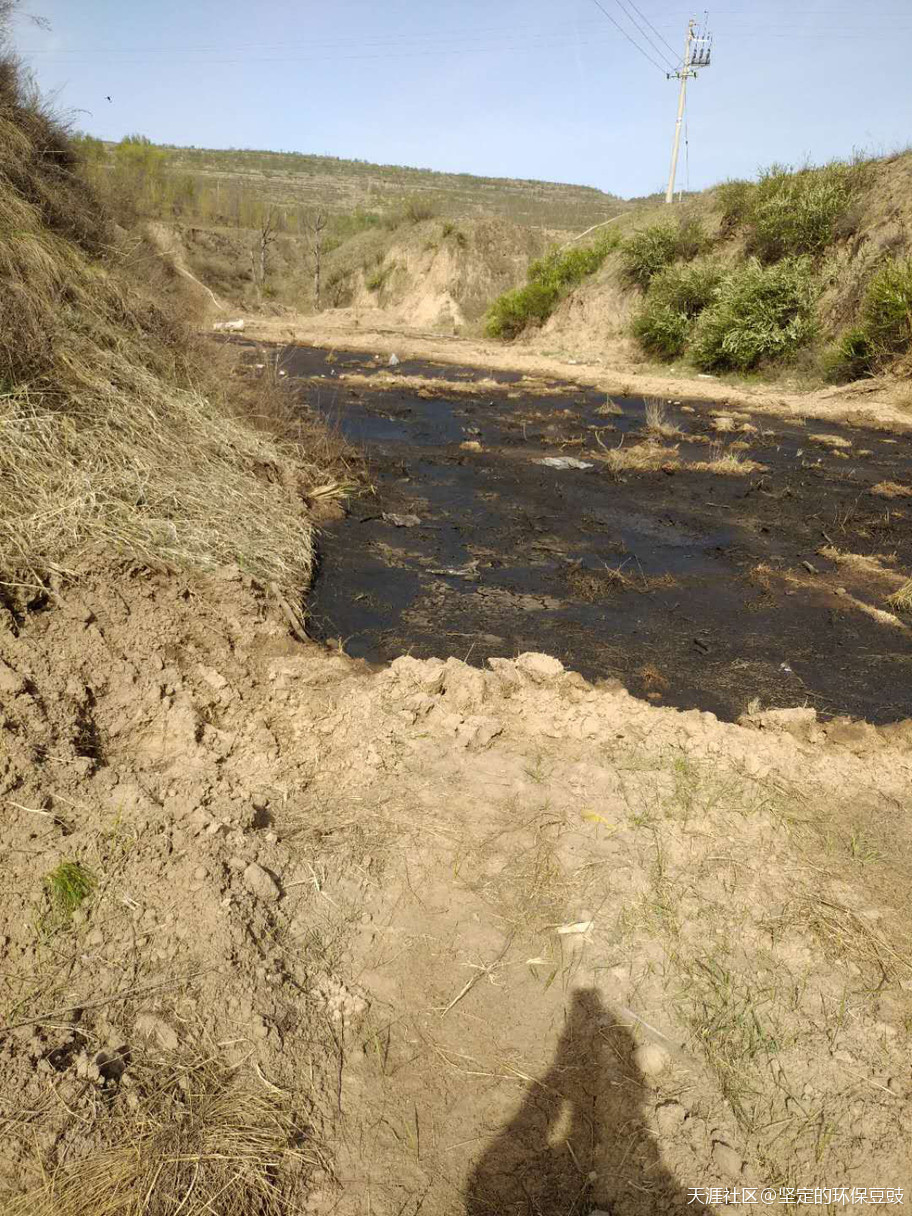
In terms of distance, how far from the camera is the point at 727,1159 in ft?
7.14

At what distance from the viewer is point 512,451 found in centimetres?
1140

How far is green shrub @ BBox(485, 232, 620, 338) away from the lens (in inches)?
990

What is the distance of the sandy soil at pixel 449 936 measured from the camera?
7.14ft

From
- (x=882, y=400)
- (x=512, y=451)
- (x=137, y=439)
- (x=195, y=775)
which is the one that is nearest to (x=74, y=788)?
(x=195, y=775)

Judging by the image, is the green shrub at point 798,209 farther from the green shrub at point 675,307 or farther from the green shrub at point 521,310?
the green shrub at point 521,310

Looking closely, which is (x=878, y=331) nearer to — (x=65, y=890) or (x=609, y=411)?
(x=609, y=411)

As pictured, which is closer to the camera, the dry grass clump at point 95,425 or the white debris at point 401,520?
the dry grass clump at point 95,425

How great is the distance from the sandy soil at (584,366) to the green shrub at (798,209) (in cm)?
443

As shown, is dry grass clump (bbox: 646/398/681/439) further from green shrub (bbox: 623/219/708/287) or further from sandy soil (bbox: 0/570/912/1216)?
green shrub (bbox: 623/219/708/287)

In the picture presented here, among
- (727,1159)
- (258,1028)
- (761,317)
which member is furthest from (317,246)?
(727,1159)

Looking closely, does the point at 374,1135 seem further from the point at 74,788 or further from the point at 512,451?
the point at 512,451

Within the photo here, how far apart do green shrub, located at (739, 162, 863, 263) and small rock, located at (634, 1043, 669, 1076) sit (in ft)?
69.2

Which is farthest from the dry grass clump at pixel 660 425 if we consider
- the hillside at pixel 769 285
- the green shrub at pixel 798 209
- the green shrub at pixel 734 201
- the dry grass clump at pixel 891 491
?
the green shrub at pixel 734 201

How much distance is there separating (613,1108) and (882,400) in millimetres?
16015
